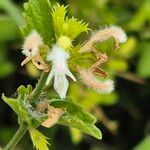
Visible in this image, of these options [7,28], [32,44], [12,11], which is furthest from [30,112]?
[7,28]

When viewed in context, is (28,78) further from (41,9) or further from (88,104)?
(41,9)

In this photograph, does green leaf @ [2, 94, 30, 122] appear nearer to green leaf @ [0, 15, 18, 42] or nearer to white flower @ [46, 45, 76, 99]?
white flower @ [46, 45, 76, 99]

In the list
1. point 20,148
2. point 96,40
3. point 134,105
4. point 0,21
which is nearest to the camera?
point 96,40

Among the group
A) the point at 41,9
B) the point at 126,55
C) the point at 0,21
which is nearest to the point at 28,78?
the point at 0,21

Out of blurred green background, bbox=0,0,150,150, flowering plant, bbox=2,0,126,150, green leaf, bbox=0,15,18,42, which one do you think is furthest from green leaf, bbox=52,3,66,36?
green leaf, bbox=0,15,18,42

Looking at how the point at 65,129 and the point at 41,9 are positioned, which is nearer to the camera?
the point at 41,9

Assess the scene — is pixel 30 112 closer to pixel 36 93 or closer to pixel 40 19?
pixel 36 93
